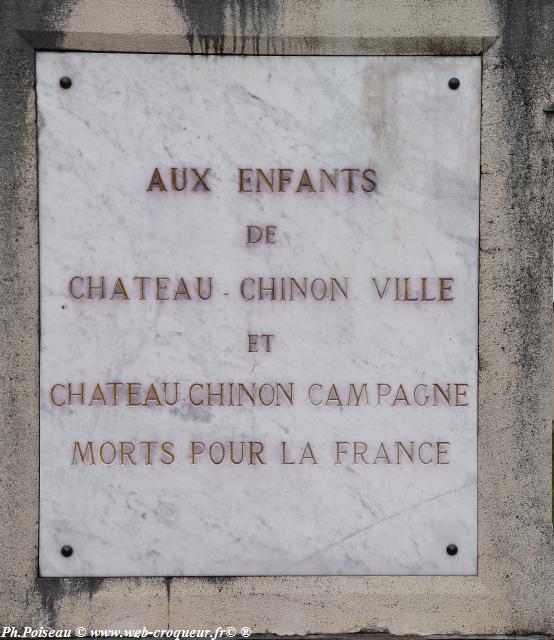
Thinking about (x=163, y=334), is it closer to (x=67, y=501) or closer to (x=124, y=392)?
(x=124, y=392)

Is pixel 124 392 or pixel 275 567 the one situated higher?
pixel 124 392

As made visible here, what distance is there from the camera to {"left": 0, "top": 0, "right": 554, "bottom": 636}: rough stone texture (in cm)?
301

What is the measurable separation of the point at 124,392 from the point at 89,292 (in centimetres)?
44

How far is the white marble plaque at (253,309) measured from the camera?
3.05m

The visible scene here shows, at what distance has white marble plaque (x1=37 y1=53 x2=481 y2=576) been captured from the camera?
3.05m

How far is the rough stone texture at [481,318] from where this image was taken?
9.88ft

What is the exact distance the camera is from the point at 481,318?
308cm

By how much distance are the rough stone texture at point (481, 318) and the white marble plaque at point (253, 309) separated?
0.22 ft

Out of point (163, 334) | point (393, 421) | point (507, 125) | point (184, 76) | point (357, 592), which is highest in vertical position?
point (184, 76)

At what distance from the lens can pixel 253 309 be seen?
10.1 feet

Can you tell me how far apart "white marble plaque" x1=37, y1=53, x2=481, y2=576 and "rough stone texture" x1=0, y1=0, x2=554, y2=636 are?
7 cm

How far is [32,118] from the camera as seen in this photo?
3031 millimetres

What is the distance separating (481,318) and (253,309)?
0.94 m

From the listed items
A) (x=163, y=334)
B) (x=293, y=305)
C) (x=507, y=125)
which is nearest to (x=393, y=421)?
(x=293, y=305)
